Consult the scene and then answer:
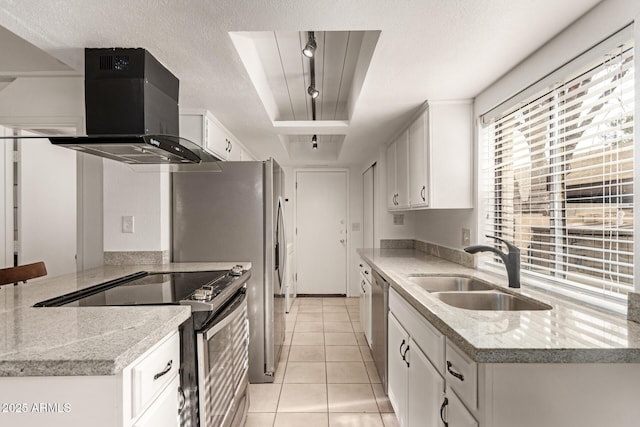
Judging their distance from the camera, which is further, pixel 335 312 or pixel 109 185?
pixel 335 312

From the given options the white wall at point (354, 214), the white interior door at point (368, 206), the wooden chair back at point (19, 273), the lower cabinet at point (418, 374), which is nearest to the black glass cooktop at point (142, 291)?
the wooden chair back at point (19, 273)

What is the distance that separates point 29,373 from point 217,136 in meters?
2.27

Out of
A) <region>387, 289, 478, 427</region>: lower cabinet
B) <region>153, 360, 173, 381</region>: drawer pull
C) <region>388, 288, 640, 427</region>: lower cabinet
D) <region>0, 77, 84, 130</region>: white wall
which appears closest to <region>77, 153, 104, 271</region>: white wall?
<region>0, 77, 84, 130</region>: white wall

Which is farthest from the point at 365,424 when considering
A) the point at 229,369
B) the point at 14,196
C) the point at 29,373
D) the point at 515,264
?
the point at 14,196

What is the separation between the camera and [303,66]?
2395mm

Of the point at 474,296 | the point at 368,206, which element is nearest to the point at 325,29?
the point at 474,296

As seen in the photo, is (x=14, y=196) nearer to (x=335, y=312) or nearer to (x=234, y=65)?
(x=234, y=65)

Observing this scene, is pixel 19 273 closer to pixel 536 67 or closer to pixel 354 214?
pixel 536 67

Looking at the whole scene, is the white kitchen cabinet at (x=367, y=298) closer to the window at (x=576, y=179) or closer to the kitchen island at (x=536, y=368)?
the window at (x=576, y=179)

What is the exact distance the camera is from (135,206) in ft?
7.99

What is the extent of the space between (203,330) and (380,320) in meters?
1.49

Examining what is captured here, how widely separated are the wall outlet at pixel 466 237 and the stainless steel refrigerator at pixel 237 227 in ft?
4.83

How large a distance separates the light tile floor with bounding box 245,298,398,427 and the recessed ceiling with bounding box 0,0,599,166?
2.11 meters

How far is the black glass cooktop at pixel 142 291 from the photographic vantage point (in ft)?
4.53
